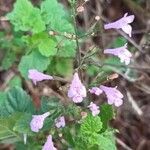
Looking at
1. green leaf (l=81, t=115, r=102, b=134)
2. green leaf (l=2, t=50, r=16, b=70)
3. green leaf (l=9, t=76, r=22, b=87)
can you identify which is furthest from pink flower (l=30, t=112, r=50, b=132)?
green leaf (l=9, t=76, r=22, b=87)

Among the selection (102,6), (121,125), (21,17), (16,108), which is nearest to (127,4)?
(102,6)

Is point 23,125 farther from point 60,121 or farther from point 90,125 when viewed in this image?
point 90,125

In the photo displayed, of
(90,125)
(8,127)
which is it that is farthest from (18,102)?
(90,125)

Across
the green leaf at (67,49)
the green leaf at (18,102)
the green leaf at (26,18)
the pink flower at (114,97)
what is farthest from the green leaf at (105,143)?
the green leaf at (26,18)

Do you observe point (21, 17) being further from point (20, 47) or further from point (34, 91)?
point (34, 91)

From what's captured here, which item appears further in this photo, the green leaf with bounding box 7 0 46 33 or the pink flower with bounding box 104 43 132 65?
the green leaf with bounding box 7 0 46 33

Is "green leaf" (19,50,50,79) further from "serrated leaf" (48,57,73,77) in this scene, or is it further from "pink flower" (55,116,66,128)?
"pink flower" (55,116,66,128)

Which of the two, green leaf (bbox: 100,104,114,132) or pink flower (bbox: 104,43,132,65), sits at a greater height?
pink flower (bbox: 104,43,132,65)
